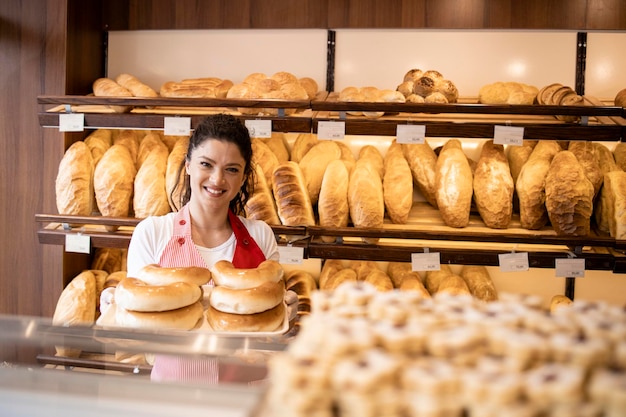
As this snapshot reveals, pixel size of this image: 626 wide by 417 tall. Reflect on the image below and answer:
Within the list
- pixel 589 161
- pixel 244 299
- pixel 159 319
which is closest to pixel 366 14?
pixel 589 161

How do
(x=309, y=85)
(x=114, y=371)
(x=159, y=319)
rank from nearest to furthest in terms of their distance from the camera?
(x=114, y=371) → (x=159, y=319) → (x=309, y=85)

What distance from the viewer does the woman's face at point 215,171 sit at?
82.0 inches

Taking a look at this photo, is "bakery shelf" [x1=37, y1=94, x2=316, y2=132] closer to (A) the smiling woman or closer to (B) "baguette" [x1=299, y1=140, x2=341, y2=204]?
(B) "baguette" [x1=299, y1=140, x2=341, y2=204]

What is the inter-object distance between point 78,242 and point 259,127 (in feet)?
3.30

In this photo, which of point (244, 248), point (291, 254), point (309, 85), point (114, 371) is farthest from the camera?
point (309, 85)

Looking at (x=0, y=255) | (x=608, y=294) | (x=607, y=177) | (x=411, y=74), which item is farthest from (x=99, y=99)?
(x=608, y=294)

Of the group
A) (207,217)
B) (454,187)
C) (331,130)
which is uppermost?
(331,130)

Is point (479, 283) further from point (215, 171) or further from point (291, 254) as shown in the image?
point (215, 171)

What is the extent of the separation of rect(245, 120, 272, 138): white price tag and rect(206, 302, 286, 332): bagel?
1199 mm

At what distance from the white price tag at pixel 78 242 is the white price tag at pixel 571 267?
6.81ft

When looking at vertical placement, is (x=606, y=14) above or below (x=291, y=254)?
above

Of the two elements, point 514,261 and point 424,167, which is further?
point 424,167

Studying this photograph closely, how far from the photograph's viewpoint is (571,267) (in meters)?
2.61

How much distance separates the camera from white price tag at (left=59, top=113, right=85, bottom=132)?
285cm
